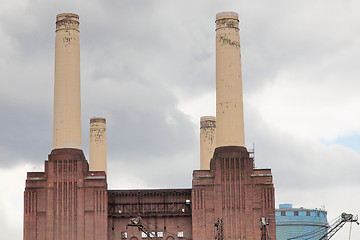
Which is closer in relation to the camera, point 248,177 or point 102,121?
point 248,177

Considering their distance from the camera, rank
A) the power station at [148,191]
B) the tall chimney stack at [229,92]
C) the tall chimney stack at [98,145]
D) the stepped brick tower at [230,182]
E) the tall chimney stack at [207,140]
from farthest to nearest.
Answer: the tall chimney stack at [207,140] → the tall chimney stack at [98,145] → the tall chimney stack at [229,92] → the stepped brick tower at [230,182] → the power station at [148,191]

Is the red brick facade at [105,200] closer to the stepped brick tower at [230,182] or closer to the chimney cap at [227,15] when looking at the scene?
the stepped brick tower at [230,182]

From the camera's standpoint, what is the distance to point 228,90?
333ft


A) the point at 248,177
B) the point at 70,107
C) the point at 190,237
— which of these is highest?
the point at 70,107

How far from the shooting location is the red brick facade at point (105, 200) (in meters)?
98.8

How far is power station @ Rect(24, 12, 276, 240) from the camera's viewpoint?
325 ft

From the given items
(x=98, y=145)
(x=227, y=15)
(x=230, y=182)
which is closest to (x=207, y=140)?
(x=98, y=145)

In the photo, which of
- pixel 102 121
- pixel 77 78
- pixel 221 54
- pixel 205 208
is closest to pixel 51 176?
pixel 77 78

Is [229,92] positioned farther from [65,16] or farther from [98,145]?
[98,145]

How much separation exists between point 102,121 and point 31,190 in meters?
33.9

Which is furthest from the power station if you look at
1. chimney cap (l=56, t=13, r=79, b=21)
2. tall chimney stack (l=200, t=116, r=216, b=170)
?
tall chimney stack (l=200, t=116, r=216, b=170)

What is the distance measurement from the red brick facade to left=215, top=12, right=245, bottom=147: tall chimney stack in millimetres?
1714

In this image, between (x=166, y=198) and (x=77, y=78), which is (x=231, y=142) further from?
(x=77, y=78)

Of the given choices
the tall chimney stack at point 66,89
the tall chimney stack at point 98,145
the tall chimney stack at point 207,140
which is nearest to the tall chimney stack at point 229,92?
the tall chimney stack at point 66,89
